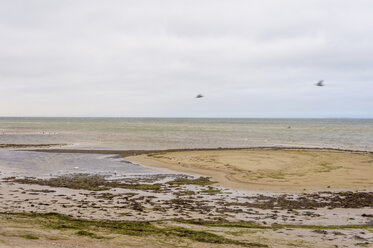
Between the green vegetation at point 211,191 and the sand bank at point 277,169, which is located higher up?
the sand bank at point 277,169

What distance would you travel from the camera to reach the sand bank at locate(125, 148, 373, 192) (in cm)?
2170

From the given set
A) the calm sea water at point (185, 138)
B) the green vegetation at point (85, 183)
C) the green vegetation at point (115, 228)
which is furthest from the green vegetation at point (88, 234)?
the calm sea water at point (185, 138)

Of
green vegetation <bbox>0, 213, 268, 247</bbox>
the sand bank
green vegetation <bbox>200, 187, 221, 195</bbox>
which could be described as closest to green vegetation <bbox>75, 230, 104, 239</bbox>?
green vegetation <bbox>0, 213, 268, 247</bbox>

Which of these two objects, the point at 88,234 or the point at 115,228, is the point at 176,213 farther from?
the point at 88,234

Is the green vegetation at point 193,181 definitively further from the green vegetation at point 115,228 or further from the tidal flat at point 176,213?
the green vegetation at point 115,228

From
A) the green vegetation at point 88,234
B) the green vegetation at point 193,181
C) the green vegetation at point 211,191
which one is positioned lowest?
the green vegetation at point 193,181

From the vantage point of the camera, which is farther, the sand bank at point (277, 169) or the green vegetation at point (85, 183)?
the sand bank at point (277, 169)

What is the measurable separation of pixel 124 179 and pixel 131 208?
804cm

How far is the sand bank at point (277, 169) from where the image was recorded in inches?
854

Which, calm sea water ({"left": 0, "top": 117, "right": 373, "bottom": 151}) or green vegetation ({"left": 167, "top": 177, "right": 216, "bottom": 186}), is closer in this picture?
green vegetation ({"left": 167, "top": 177, "right": 216, "bottom": 186})

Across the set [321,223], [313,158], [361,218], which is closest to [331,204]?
[361,218]

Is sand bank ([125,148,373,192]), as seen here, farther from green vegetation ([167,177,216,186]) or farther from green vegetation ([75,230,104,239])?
green vegetation ([75,230,104,239])

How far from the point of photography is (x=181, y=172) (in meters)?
26.9

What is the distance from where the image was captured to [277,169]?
28125 millimetres
